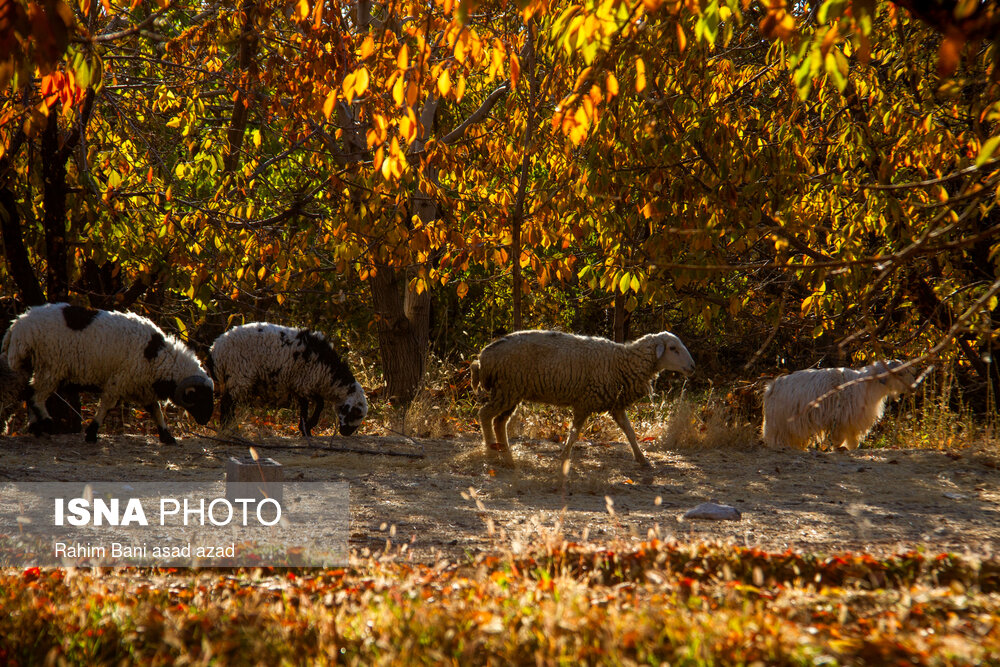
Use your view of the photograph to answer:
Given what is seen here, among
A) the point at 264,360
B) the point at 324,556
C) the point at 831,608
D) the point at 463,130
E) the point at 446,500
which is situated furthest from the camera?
the point at 463,130

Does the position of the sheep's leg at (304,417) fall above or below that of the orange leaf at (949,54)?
below

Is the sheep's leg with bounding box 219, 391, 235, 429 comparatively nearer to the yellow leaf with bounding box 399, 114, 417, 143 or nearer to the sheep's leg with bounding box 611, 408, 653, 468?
the sheep's leg with bounding box 611, 408, 653, 468

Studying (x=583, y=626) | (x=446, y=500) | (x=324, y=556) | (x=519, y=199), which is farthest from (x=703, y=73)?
(x=583, y=626)

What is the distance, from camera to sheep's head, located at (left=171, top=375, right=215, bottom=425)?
371 inches

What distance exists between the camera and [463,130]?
12.2 meters

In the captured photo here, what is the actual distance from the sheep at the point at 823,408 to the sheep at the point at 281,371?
16.4ft

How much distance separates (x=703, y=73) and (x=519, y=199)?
306 centimetres

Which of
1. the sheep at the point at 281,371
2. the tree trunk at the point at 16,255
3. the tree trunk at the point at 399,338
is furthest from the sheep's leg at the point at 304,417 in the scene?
the tree trunk at the point at 16,255

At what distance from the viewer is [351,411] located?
10875 millimetres

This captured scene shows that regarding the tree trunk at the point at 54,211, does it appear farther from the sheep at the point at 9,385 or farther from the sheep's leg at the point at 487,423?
the sheep's leg at the point at 487,423

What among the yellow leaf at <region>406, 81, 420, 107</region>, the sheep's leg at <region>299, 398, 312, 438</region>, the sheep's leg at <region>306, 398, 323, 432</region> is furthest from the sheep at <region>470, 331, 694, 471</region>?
the yellow leaf at <region>406, 81, 420, 107</region>

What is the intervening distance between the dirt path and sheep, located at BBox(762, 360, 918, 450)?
34 centimetres

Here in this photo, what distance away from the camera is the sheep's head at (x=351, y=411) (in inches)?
427

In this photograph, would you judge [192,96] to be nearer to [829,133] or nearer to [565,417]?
[565,417]
